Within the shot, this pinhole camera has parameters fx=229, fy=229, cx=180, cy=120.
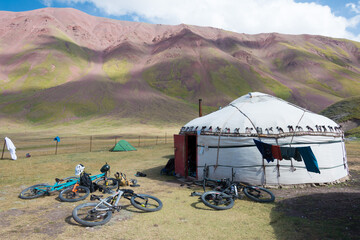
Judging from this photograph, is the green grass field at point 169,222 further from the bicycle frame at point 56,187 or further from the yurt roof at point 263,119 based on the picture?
the yurt roof at point 263,119

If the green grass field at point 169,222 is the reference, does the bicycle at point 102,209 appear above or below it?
above

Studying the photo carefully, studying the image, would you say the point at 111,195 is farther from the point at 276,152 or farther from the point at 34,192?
the point at 276,152

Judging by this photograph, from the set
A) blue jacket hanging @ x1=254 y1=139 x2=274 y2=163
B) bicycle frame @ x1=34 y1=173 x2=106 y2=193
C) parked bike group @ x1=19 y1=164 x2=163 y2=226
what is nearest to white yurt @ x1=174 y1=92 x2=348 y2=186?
blue jacket hanging @ x1=254 y1=139 x2=274 y2=163

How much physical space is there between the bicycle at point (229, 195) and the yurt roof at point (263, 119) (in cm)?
225

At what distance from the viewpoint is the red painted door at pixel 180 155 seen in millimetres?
10812

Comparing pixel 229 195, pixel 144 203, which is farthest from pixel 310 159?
pixel 144 203

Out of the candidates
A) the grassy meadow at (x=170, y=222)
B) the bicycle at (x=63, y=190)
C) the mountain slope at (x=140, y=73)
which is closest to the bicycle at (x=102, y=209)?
the grassy meadow at (x=170, y=222)

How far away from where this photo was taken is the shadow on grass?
203 inches

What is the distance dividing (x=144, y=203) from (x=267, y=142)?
199 inches

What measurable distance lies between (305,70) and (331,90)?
14.1 meters

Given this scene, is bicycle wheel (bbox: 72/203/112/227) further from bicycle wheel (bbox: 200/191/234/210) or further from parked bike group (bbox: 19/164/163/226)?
bicycle wheel (bbox: 200/191/234/210)

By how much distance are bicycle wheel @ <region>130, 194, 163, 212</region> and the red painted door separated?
12.2 feet

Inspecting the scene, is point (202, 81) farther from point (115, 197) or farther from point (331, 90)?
point (115, 197)

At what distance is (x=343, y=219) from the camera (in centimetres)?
588
